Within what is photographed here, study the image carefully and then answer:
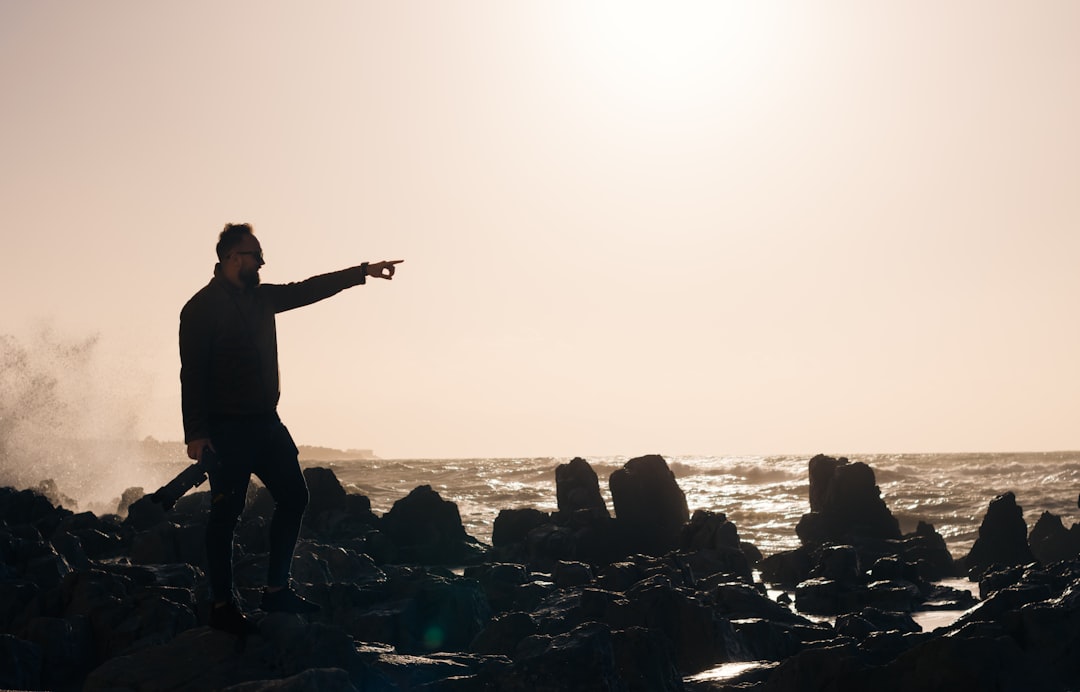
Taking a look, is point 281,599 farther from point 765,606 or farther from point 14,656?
point 765,606

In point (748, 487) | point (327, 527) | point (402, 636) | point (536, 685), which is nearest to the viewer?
point (536, 685)

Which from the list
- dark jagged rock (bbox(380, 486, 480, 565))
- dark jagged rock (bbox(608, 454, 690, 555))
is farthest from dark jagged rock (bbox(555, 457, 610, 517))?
dark jagged rock (bbox(380, 486, 480, 565))

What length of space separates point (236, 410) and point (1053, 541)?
22741mm

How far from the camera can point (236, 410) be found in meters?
5.57

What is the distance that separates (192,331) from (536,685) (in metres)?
3.17

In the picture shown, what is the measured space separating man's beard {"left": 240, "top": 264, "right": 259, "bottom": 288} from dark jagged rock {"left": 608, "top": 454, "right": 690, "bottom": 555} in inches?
737

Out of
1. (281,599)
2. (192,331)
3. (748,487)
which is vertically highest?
(192,331)

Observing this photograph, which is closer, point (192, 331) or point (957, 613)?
point (192, 331)

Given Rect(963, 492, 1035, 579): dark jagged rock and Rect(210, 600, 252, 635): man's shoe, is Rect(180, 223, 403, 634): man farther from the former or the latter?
Rect(963, 492, 1035, 579): dark jagged rock

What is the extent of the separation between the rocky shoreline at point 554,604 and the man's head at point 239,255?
6.72 feet

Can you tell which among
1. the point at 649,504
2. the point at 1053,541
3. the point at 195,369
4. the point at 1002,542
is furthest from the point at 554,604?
the point at 1053,541

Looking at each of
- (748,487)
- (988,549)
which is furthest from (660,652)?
(748,487)

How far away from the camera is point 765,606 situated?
13.4 meters

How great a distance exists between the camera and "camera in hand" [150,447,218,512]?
534cm
